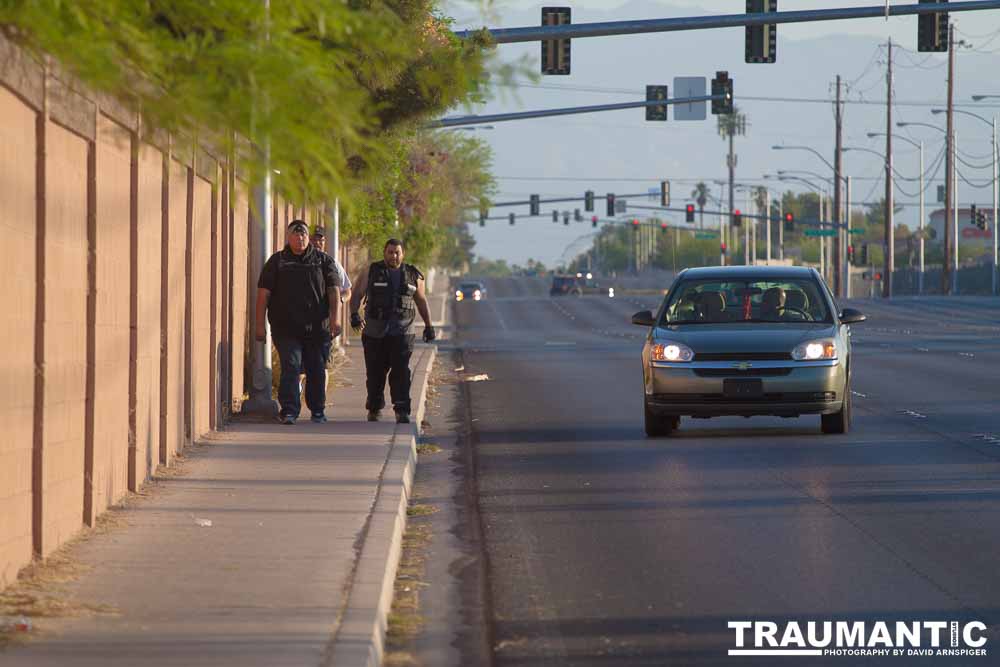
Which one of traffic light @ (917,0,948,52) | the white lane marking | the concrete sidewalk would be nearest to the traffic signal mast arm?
traffic light @ (917,0,948,52)

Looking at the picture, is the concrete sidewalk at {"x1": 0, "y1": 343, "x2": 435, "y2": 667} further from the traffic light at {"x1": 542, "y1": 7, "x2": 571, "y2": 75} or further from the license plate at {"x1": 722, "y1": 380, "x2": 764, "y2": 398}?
the traffic light at {"x1": 542, "y1": 7, "x2": 571, "y2": 75}

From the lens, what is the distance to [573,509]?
39.0ft

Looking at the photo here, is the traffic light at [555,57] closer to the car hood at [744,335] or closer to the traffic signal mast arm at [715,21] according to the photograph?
the traffic signal mast arm at [715,21]

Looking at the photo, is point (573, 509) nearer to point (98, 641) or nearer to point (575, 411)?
point (98, 641)

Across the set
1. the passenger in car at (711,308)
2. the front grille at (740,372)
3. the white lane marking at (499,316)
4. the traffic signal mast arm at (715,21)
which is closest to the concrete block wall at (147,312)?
the front grille at (740,372)

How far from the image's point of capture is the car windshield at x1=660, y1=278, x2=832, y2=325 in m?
17.5

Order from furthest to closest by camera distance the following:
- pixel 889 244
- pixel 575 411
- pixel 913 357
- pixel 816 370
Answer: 1. pixel 889 244
2. pixel 913 357
3. pixel 575 411
4. pixel 816 370

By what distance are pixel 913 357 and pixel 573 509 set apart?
22.3 m

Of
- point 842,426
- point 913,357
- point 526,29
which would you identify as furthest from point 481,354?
point 842,426

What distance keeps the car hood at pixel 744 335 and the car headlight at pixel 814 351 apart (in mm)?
61

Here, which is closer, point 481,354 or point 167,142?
point 167,142

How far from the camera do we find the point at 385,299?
17.0 meters

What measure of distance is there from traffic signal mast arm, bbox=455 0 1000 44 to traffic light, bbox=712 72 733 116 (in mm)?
9810

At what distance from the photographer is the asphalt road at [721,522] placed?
8.13 meters
